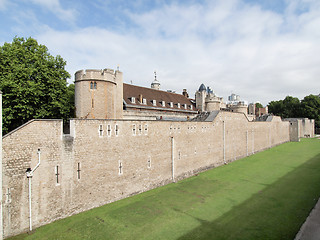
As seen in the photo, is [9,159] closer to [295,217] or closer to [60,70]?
[60,70]

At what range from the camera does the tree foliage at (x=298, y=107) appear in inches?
2899

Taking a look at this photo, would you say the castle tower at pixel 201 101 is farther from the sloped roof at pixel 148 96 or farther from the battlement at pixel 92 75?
the battlement at pixel 92 75

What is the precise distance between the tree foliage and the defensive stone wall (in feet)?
237

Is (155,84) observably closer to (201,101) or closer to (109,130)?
(201,101)

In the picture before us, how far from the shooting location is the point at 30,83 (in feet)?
55.0

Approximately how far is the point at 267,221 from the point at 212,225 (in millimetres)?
3454

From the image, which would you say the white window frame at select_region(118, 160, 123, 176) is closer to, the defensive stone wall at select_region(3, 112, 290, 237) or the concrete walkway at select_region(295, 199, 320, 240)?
the defensive stone wall at select_region(3, 112, 290, 237)

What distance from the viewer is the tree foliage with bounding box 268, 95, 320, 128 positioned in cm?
7362

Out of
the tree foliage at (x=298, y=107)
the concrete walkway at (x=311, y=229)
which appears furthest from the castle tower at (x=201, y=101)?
the tree foliage at (x=298, y=107)

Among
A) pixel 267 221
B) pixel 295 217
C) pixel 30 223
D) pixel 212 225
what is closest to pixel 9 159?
pixel 30 223

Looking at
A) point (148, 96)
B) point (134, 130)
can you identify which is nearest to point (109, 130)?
point (134, 130)

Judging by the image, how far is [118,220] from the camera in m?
12.5

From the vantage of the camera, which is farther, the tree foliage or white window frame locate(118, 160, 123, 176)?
the tree foliage

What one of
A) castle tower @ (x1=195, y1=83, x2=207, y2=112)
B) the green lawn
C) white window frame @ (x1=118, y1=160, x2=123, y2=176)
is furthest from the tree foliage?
white window frame @ (x1=118, y1=160, x2=123, y2=176)
